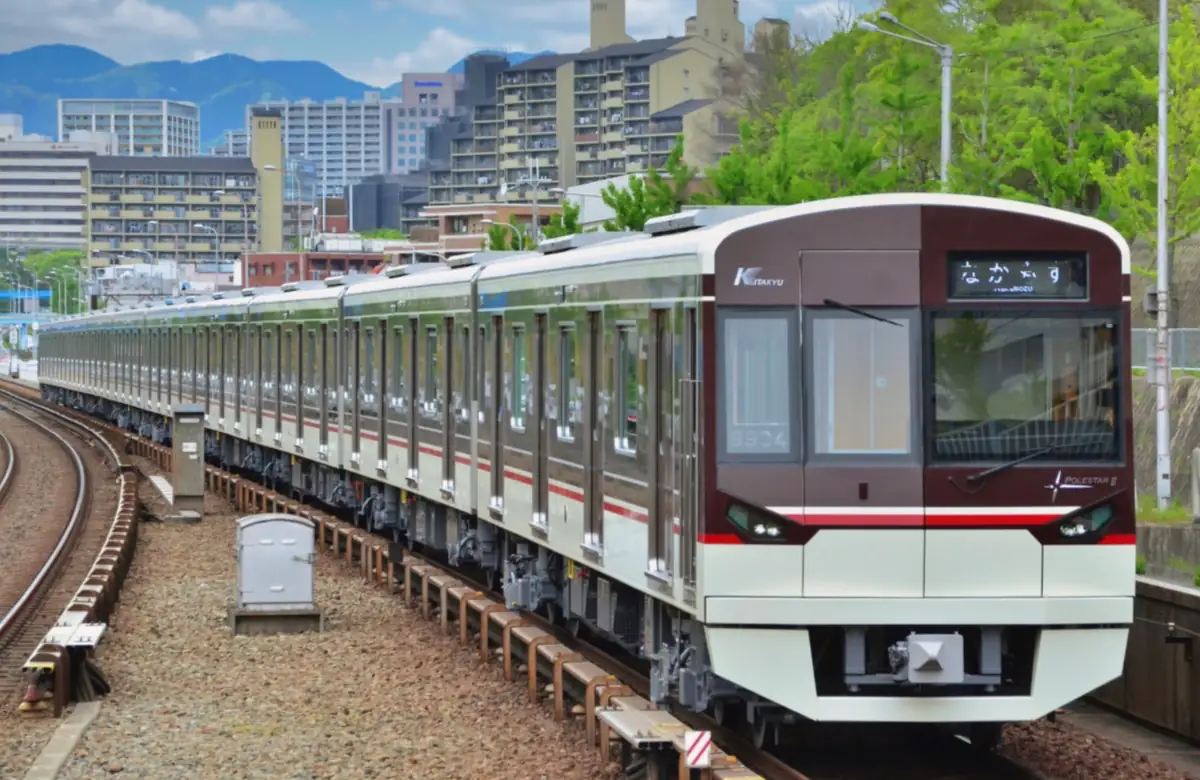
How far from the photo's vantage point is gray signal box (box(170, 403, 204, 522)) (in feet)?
90.5

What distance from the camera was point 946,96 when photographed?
101 ft

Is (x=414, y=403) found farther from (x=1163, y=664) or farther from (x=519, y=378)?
(x=1163, y=664)

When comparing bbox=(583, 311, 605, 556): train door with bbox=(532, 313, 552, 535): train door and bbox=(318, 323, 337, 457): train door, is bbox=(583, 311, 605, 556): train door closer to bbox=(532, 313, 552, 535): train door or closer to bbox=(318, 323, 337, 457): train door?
bbox=(532, 313, 552, 535): train door

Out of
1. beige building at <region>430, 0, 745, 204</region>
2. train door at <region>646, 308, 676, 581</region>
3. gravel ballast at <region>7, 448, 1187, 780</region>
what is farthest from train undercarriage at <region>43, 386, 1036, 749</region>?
beige building at <region>430, 0, 745, 204</region>

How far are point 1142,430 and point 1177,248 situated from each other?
12185 millimetres

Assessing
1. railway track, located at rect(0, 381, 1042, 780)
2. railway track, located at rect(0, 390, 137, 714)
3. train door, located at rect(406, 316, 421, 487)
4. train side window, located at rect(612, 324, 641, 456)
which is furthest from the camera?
train door, located at rect(406, 316, 421, 487)

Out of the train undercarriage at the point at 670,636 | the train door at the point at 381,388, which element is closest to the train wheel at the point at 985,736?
the train undercarriage at the point at 670,636

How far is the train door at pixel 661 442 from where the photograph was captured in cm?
1129

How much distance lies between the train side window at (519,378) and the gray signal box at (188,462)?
12.1 m

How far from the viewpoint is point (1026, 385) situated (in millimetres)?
10469

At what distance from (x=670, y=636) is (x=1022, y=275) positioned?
3047mm

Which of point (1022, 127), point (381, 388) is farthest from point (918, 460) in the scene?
point (1022, 127)

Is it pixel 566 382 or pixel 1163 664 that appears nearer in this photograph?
pixel 1163 664

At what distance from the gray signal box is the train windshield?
60.5ft
